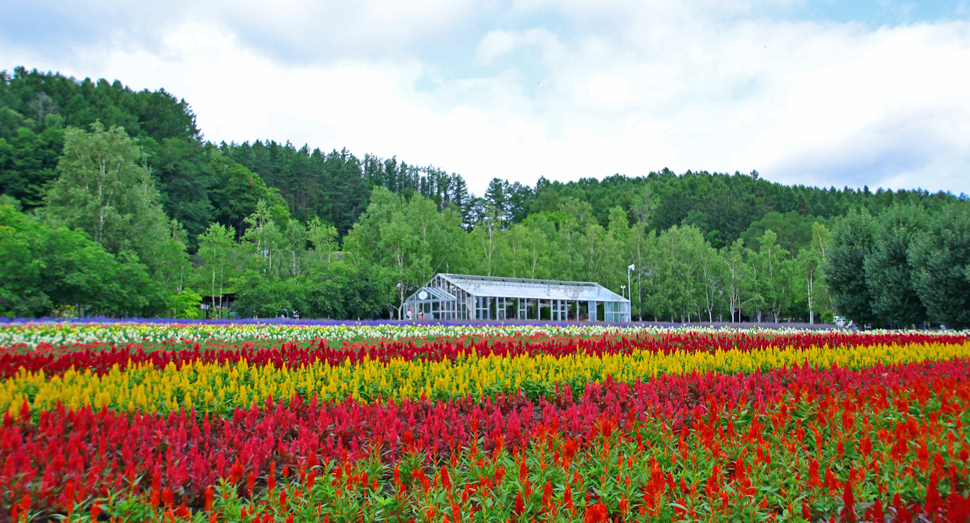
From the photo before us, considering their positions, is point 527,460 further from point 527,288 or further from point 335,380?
point 527,288

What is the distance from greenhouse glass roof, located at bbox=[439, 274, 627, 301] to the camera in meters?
38.1

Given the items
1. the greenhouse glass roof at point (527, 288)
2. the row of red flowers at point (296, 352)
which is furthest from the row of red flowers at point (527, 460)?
the greenhouse glass roof at point (527, 288)

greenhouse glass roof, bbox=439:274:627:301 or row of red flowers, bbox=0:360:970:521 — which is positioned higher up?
greenhouse glass roof, bbox=439:274:627:301

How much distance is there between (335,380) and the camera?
6484 mm

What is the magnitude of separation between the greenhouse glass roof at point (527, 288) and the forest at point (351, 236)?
485 cm

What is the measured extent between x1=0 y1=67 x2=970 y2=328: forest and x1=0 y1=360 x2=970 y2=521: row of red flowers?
841 inches

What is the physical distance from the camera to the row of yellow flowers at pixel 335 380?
5.59 meters

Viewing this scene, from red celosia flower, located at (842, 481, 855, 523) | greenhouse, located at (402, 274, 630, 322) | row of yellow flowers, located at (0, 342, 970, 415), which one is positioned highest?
greenhouse, located at (402, 274, 630, 322)

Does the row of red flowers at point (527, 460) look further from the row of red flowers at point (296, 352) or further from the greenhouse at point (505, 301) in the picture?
the greenhouse at point (505, 301)

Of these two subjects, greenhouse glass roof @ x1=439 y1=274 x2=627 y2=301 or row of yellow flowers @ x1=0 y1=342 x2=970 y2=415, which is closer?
row of yellow flowers @ x1=0 y1=342 x2=970 y2=415

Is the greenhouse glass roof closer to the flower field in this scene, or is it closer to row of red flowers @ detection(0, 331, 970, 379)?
row of red flowers @ detection(0, 331, 970, 379)

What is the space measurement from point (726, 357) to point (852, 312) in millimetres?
20565

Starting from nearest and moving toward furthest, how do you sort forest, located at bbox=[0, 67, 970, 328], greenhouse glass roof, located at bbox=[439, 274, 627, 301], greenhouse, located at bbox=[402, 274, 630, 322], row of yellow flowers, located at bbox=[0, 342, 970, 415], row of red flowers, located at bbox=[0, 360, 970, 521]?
row of red flowers, located at bbox=[0, 360, 970, 521], row of yellow flowers, located at bbox=[0, 342, 970, 415], forest, located at bbox=[0, 67, 970, 328], greenhouse, located at bbox=[402, 274, 630, 322], greenhouse glass roof, located at bbox=[439, 274, 627, 301]

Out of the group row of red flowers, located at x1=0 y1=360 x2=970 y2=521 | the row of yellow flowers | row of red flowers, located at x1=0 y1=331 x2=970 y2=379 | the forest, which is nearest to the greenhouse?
the forest
